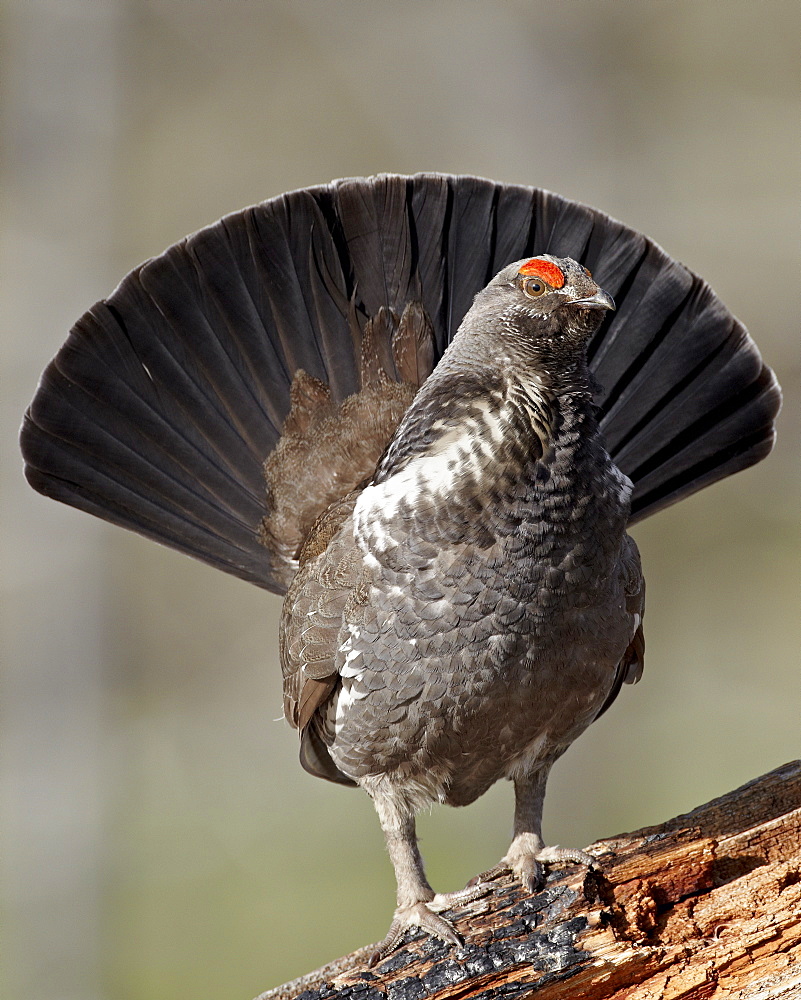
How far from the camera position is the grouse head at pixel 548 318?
93.4 inches

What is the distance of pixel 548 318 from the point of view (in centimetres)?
238

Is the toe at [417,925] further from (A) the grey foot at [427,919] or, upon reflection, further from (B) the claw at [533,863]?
(B) the claw at [533,863]

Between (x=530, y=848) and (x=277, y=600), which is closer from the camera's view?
(x=530, y=848)

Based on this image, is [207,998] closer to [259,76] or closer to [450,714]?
[450,714]

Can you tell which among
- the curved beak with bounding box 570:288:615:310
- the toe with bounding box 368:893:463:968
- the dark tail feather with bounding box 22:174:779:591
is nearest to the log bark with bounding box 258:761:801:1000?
the toe with bounding box 368:893:463:968

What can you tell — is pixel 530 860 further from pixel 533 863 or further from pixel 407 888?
pixel 407 888

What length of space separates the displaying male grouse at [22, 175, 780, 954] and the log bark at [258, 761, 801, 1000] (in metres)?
0.13

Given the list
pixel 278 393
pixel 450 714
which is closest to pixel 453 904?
pixel 450 714

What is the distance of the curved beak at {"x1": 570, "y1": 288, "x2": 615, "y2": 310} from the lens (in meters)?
2.32

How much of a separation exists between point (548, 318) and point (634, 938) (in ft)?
4.53

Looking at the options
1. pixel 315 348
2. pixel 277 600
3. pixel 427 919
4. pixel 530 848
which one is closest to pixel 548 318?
pixel 315 348

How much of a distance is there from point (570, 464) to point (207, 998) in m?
4.81

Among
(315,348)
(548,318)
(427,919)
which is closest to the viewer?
(548,318)

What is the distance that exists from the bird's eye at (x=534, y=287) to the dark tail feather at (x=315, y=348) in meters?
0.52
